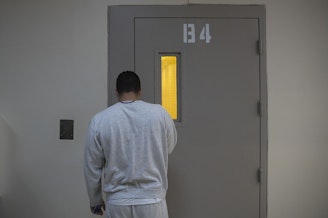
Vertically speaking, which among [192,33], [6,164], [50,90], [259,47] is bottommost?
[6,164]

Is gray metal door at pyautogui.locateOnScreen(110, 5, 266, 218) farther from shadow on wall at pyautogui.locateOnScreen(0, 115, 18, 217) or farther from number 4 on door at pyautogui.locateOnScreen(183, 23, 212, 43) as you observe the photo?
shadow on wall at pyautogui.locateOnScreen(0, 115, 18, 217)

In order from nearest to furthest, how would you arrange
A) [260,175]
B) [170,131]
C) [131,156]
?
1. [131,156]
2. [170,131]
3. [260,175]

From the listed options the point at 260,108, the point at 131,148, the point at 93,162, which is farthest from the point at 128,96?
the point at 260,108

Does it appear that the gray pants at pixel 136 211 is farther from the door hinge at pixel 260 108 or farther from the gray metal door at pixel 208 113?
the door hinge at pixel 260 108

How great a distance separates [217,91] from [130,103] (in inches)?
31.6

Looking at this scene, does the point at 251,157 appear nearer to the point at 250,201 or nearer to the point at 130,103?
the point at 250,201

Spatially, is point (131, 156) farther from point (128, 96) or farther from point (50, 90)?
point (50, 90)

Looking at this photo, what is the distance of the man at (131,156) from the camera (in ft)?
4.85

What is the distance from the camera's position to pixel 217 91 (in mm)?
2076

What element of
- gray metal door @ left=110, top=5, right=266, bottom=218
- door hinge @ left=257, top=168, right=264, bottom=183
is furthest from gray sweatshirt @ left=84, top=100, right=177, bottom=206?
door hinge @ left=257, top=168, right=264, bottom=183

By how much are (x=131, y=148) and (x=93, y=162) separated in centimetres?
25

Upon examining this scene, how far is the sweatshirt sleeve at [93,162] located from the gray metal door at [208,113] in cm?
63

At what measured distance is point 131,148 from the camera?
1.47m

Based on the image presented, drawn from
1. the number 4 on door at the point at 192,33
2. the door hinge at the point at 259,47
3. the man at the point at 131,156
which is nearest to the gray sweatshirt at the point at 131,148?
the man at the point at 131,156
